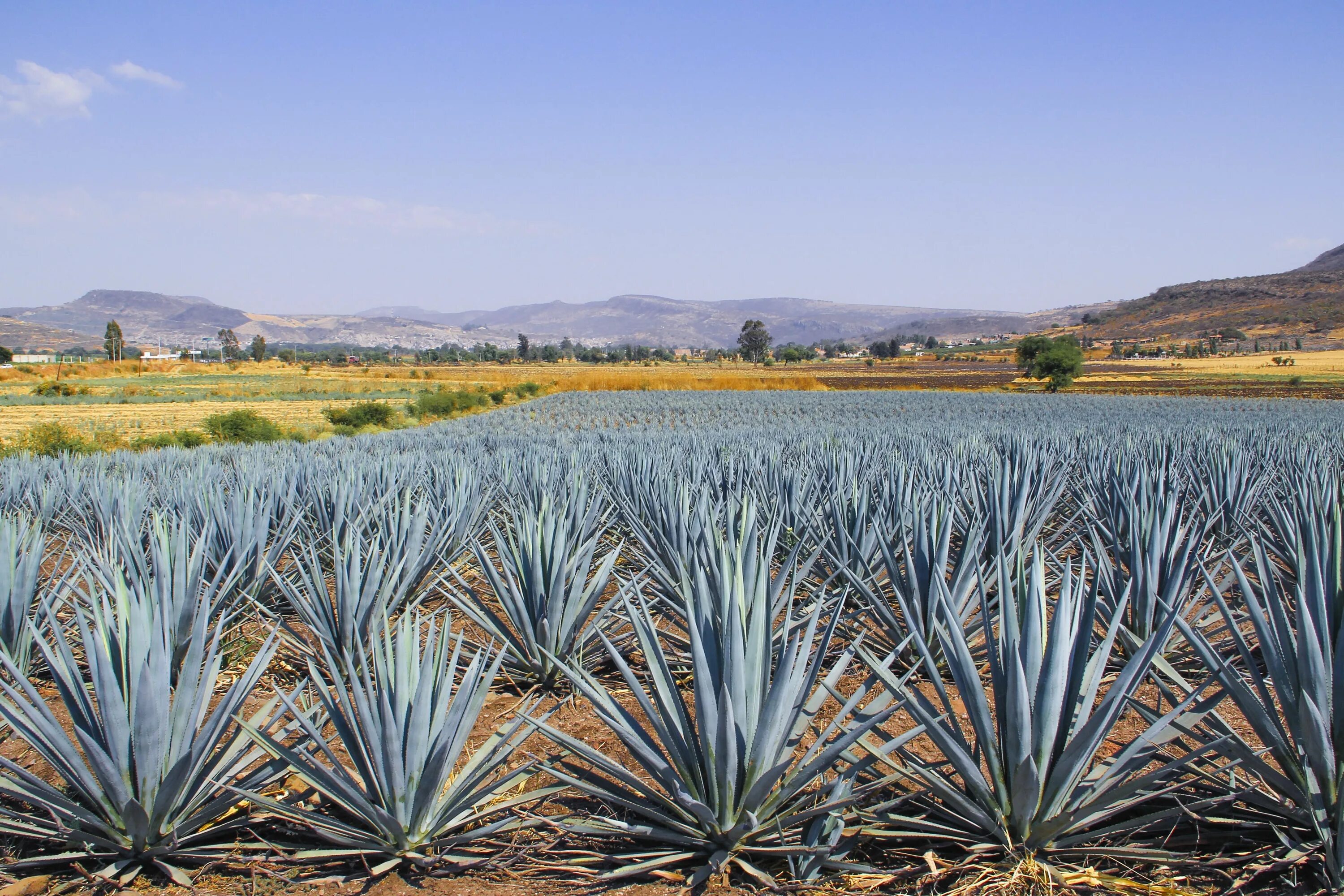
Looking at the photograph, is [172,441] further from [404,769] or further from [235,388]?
[235,388]

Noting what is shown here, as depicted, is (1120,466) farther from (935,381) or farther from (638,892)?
(935,381)

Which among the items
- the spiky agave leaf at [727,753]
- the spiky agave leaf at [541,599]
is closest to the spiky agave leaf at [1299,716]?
the spiky agave leaf at [727,753]

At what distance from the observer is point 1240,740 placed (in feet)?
6.51

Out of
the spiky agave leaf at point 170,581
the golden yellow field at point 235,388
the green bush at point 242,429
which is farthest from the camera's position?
the golden yellow field at point 235,388

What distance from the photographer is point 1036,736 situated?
1.99m

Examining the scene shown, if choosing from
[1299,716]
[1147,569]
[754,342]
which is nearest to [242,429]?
[1147,569]

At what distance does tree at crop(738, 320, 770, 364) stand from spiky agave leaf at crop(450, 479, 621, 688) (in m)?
122

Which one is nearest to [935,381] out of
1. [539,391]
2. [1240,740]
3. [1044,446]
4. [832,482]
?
[539,391]

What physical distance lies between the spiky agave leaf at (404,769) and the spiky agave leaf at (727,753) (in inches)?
10.7

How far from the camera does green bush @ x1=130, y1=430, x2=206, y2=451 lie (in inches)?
719

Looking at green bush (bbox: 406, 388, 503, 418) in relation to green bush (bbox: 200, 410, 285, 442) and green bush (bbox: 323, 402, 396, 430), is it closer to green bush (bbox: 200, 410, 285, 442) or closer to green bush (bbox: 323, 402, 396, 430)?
green bush (bbox: 323, 402, 396, 430)

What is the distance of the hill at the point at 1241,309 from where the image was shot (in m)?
95.6

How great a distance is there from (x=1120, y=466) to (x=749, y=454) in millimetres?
3079

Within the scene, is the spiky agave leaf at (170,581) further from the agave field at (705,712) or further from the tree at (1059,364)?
the tree at (1059,364)
